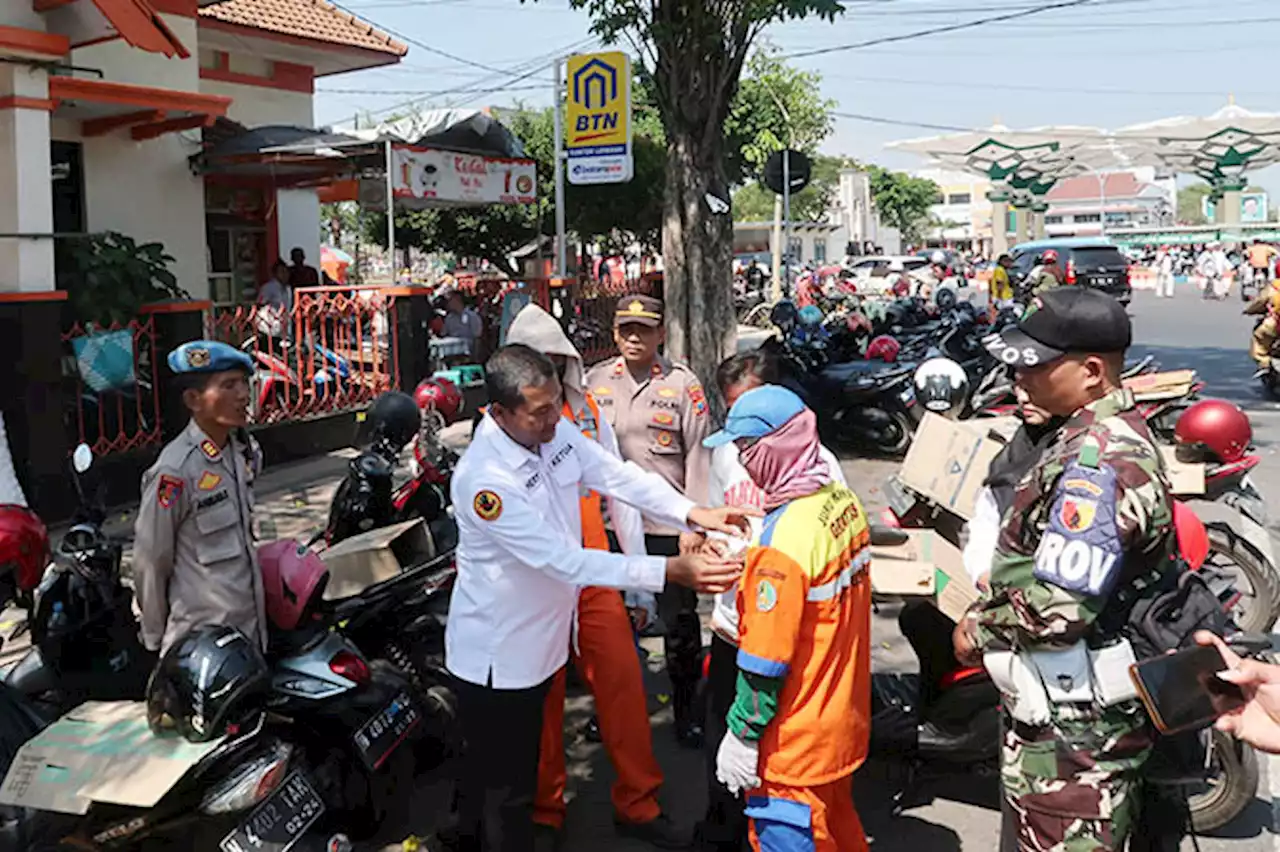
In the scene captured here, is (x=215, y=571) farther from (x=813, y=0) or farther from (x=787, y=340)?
(x=787, y=340)

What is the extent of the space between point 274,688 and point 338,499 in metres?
1.40

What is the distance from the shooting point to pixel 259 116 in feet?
52.6

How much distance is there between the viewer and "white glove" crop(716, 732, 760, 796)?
2.80m

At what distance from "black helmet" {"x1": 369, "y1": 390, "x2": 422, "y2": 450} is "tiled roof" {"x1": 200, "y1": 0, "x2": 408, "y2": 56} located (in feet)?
37.3

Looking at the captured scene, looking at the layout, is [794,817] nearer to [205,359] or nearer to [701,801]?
[701,801]

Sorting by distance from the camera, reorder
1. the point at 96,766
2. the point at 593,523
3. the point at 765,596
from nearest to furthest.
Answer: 1. the point at 765,596
2. the point at 96,766
3. the point at 593,523

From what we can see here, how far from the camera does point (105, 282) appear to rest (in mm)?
9039

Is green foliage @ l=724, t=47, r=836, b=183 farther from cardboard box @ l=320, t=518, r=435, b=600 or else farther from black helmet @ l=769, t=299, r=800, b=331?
cardboard box @ l=320, t=518, r=435, b=600

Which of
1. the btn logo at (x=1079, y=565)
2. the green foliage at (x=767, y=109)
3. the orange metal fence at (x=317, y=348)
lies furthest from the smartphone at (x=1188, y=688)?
the green foliage at (x=767, y=109)

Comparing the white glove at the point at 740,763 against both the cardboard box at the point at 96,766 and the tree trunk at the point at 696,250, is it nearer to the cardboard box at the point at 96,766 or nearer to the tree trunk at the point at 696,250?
the cardboard box at the point at 96,766

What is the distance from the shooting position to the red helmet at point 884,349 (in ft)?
36.1

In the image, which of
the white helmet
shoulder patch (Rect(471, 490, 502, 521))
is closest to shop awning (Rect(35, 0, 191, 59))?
the white helmet

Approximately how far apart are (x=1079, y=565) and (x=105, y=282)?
848 centimetres

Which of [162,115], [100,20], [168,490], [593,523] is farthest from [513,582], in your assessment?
[162,115]
